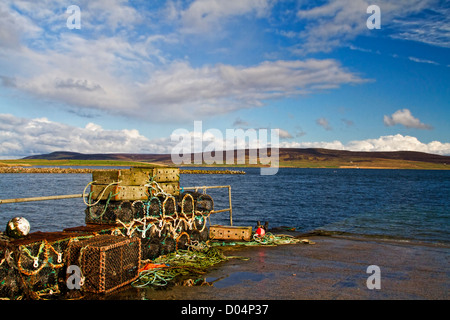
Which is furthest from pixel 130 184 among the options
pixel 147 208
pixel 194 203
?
pixel 194 203

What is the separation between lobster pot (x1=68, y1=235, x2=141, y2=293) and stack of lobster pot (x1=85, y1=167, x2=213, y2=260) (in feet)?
4.83

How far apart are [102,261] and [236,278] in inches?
134

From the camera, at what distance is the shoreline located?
724 centimetres

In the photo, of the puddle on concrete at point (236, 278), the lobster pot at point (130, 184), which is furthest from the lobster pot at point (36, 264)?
the puddle on concrete at point (236, 278)

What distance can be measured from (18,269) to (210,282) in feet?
13.2

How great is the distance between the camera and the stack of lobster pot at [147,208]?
8.98 meters

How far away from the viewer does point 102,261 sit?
662 centimetres

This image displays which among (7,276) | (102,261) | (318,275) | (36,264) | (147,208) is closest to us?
(7,276)

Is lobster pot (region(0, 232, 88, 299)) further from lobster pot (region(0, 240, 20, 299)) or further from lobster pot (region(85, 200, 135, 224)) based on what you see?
lobster pot (region(85, 200, 135, 224))

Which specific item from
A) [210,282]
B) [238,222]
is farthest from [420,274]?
[238,222]

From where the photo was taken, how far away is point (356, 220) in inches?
1048

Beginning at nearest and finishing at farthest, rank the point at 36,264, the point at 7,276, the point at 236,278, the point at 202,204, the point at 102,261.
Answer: the point at 7,276
the point at 36,264
the point at 102,261
the point at 236,278
the point at 202,204

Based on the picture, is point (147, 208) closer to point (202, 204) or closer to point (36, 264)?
point (202, 204)
